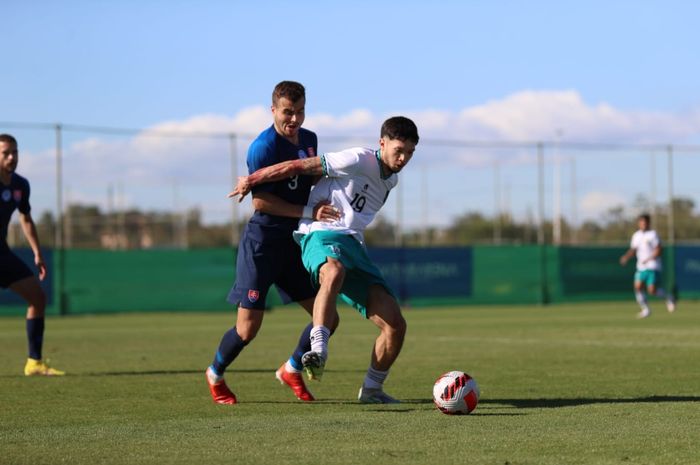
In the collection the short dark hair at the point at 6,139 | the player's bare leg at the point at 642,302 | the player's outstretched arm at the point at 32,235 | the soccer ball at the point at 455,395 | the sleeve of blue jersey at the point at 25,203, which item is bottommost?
the player's bare leg at the point at 642,302

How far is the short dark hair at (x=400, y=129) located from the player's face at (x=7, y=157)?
14.7ft

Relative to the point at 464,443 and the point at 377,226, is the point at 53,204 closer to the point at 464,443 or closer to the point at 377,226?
the point at 377,226

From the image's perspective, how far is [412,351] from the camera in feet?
46.9

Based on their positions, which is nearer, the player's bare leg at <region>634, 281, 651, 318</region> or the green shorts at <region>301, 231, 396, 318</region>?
the green shorts at <region>301, 231, 396, 318</region>

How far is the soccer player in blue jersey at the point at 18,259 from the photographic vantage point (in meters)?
11.2

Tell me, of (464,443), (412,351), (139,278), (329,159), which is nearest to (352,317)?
(139,278)

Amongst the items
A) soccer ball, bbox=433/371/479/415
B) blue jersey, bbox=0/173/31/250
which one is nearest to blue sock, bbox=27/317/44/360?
blue jersey, bbox=0/173/31/250

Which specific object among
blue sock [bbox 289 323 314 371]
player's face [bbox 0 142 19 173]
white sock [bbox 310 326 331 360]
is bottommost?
blue sock [bbox 289 323 314 371]

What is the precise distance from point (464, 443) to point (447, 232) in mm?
38048

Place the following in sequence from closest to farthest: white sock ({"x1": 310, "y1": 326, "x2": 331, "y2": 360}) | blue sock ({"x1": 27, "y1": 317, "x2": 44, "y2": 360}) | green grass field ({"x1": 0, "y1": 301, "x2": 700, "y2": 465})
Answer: green grass field ({"x1": 0, "y1": 301, "x2": 700, "y2": 465}) → white sock ({"x1": 310, "y1": 326, "x2": 331, "y2": 360}) → blue sock ({"x1": 27, "y1": 317, "x2": 44, "y2": 360})

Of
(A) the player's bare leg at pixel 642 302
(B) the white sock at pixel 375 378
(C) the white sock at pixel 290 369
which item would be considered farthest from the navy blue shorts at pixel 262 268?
(A) the player's bare leg at pixel 642 302

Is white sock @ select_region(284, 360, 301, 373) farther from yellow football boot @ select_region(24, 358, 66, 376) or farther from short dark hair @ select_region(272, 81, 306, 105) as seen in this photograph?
yellow football boot @ select_region(24, 358, 66, 376)

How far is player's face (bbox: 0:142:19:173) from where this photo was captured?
11.1m

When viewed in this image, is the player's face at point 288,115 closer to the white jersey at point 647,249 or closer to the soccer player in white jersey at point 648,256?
the soccer player in white jersey at point 648,256
